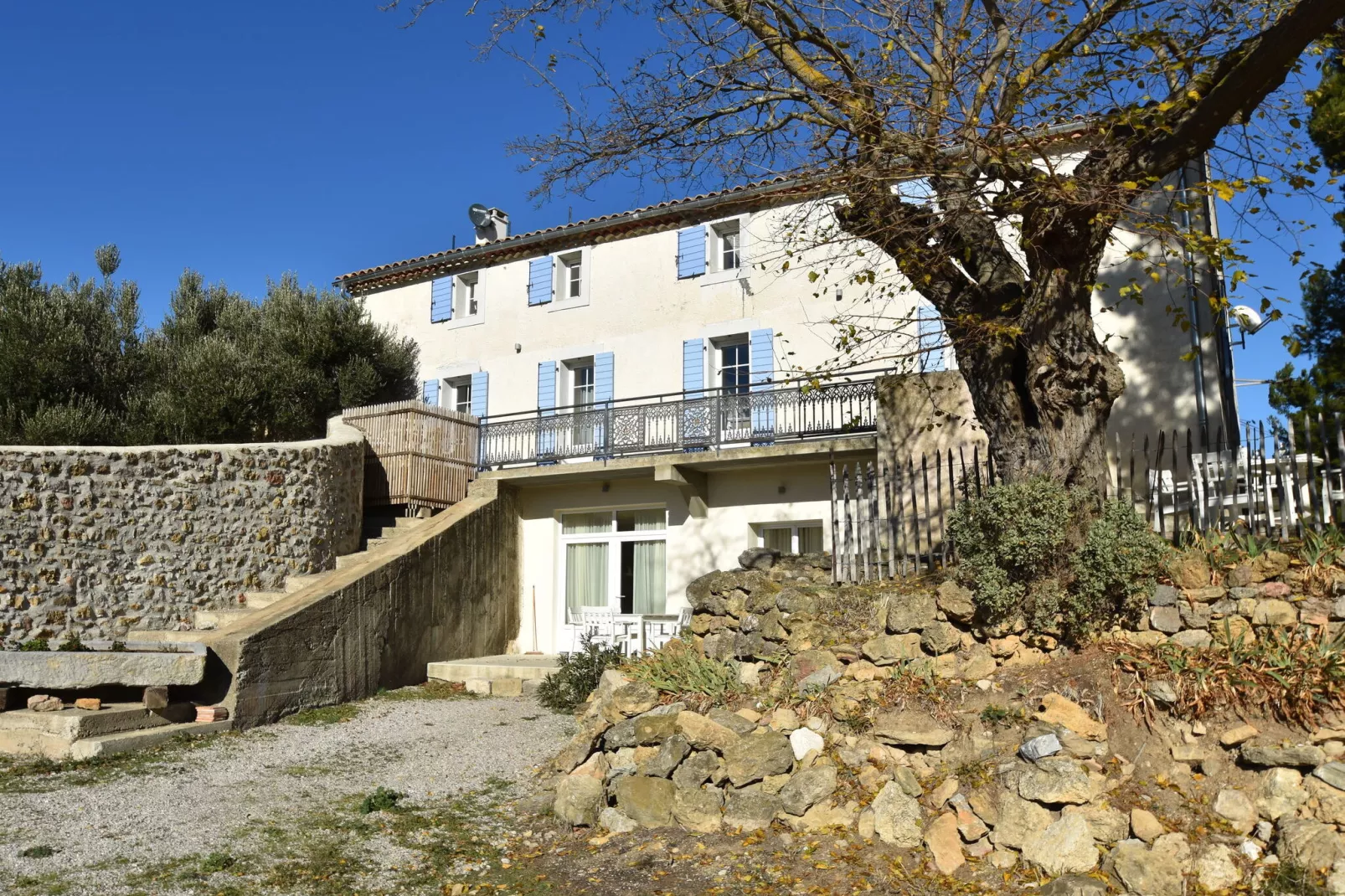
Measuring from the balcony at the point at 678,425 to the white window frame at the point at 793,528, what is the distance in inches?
45.3

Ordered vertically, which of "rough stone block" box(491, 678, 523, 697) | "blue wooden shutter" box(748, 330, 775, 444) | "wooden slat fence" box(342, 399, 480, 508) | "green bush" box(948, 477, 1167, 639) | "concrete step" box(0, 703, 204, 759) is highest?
"blue wooden shutter" box(748, 330, 775, 444)

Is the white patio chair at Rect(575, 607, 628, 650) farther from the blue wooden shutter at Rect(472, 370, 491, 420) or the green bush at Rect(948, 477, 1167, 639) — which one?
the green bush at Rect(948, 477, 1167, 639)

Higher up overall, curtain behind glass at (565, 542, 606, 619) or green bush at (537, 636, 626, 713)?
curtain behind glass at (565, 542, 606, 619)

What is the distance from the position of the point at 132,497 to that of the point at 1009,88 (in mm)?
10601

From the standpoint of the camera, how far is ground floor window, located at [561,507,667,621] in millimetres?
15547

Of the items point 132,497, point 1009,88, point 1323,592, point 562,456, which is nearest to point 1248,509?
point 1323,592

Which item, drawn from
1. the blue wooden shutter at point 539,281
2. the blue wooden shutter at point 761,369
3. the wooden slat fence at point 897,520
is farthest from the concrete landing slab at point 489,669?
the blue wooden shutter at point 539,281

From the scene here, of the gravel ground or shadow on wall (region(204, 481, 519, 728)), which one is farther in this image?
shadow on wall (region(204, 481, 519, 728))

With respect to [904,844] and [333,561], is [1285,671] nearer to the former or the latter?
[904,844]

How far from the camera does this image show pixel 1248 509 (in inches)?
301

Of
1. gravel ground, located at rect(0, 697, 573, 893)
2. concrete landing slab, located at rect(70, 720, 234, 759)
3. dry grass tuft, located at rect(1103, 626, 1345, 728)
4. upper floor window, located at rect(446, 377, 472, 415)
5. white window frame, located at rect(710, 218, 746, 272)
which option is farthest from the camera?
upper floor window, located at rect(446, 377, 472, 415)

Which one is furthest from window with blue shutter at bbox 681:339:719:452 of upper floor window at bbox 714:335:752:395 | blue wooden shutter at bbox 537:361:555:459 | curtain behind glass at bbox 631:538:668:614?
blue wooden shutter at bbox 537:361:555:459

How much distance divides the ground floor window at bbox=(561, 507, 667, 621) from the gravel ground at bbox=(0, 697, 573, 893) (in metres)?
4.52

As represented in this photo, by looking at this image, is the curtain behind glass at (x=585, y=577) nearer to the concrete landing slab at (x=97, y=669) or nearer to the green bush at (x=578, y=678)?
the green bush at (x=578, y=678)
